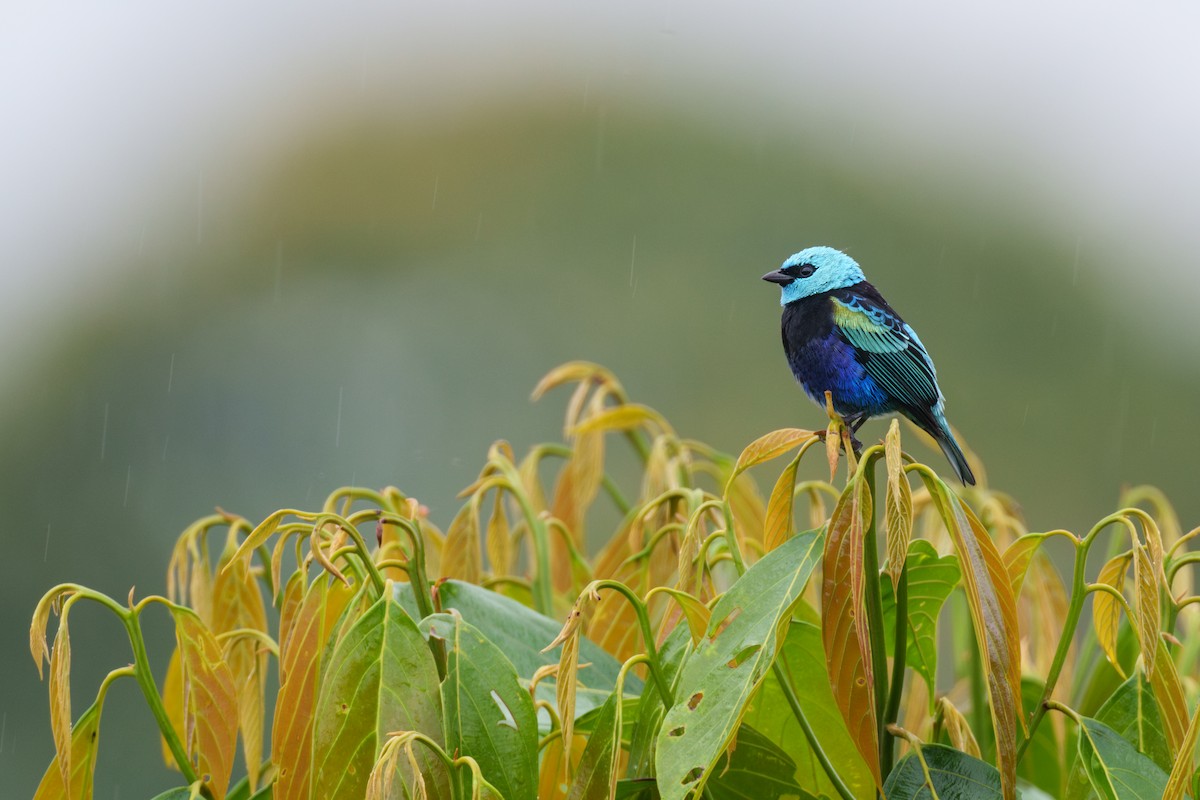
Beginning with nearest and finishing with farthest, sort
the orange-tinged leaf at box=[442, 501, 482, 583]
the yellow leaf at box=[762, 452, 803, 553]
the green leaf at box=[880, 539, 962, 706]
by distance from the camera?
the yellow leaf at box=[762, 452, 803, 553], the green leaf at box=[880, 539, 962, 706], the orange-tinged leaf at box=[442, 501, 482, 583]

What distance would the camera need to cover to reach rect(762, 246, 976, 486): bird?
182 cm

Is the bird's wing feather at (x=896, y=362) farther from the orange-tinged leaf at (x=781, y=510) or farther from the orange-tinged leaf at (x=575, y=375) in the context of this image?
the orange-tinged leaf at (x=781, y=510)

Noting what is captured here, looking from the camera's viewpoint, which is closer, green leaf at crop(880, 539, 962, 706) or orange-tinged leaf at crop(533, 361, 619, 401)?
green leaf at crop(880, 539, 962, 706)

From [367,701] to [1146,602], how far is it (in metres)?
0.71

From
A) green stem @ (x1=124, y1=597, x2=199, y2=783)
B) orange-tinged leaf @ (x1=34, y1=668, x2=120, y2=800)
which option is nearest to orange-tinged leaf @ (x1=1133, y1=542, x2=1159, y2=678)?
green stem @ (x1=124, y1=597, x2=199, y2=783)

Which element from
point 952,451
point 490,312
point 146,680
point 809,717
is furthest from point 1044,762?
point 490,312

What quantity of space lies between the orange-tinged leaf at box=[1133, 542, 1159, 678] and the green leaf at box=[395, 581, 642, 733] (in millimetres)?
542

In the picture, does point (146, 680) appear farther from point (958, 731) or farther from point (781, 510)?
point (958, 731)

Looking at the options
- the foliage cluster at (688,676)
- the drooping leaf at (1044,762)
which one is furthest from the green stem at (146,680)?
the drooping leaf at (1044,762)

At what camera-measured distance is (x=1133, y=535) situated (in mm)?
1176

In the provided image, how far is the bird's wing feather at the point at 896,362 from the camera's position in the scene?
181 cm

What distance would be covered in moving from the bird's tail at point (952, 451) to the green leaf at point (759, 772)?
80cm

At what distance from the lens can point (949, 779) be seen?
1.16m

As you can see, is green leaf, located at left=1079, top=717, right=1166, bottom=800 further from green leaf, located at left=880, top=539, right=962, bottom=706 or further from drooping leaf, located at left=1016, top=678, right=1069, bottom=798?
drooping leaf, located at left=1016, top=678, right=1069, bottom=798
